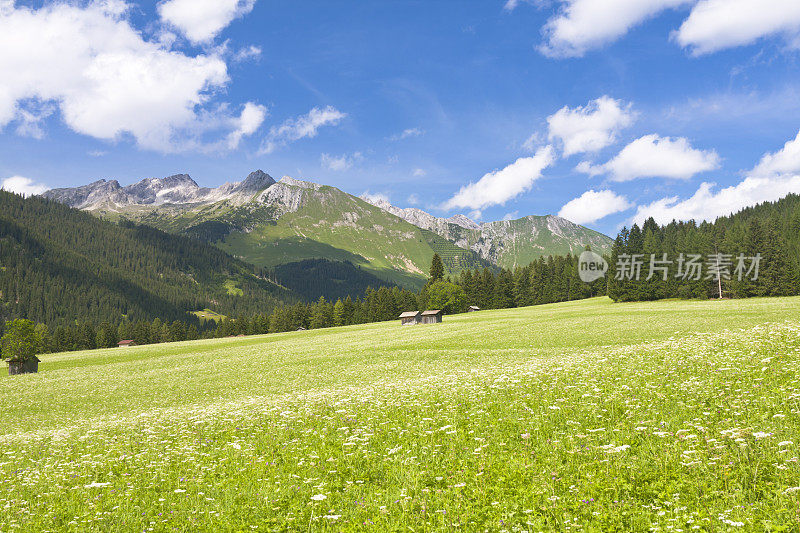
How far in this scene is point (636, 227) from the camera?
4525 inches

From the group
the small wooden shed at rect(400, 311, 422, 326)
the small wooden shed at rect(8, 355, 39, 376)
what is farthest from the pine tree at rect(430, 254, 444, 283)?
the small wooden shed at rect(8, 355, 39, 376)

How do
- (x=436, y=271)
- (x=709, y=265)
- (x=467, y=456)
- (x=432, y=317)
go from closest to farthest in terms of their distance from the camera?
(x=467, y=456) → (x=709, y=265) → (x=432, y=317) → (x=436, y=271)

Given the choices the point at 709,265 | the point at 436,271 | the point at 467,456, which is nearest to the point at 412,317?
the point at 436,271

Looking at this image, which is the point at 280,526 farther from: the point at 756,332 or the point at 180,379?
the point at 180,379

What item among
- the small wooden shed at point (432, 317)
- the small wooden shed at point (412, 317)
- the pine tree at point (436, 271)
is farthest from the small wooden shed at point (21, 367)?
the pine tree at point (436, 271)

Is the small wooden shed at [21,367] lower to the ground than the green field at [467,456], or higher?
lower

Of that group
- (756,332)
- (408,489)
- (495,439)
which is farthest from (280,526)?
(756,332)

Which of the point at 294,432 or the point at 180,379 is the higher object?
the point at 294,432

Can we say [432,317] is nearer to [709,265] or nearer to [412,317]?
[412,317]

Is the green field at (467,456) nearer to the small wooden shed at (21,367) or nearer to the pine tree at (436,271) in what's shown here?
the small wooden shed at (21,367)

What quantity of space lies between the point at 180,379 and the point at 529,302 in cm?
13026

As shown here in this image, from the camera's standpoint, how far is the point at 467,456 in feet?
35.0

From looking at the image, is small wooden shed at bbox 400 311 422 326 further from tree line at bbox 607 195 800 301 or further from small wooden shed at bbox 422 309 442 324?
tree line at bbox 607 195 800 301

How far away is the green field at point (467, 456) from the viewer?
302 inches
